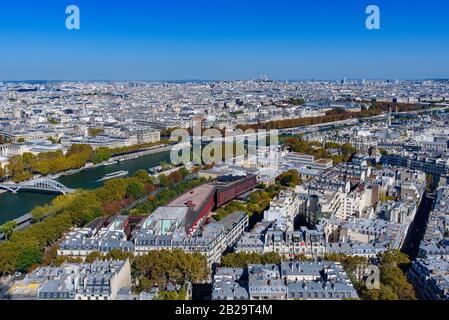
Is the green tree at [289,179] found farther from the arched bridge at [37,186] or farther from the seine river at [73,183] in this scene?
the arched bridge at [37,186]

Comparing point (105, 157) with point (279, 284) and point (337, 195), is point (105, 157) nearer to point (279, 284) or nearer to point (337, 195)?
point (337, 195)

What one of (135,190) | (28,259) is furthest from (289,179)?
(28,259)

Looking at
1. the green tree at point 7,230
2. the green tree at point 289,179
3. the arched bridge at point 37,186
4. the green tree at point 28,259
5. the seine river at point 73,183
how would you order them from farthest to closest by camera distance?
the arched bridge at point 37,186
the green tree at point 289,179
the seine river at point 73,183
the green tree at point 7,230
the green tree at point 28,259

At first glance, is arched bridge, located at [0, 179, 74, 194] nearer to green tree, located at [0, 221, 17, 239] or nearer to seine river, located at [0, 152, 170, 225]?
seine river, located at [0, 152, 170, 225]

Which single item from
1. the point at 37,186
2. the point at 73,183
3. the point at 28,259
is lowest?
the point at 28,259

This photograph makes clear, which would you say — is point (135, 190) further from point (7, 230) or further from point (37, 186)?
point (7, 230)

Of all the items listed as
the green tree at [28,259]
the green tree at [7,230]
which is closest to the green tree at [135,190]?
the green tree at [7,230]

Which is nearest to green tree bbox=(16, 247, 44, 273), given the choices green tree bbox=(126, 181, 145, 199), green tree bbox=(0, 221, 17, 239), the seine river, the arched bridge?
green tree bbox=(0, 221, 17, 239)

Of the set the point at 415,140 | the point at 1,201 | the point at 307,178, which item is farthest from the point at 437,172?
the point at 1,201
